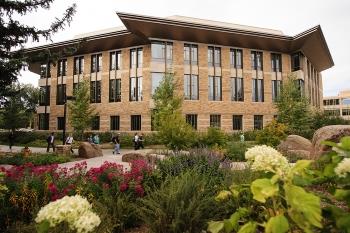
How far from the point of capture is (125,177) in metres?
5.80

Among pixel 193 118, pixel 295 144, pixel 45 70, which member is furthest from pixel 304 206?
pixel 45 70

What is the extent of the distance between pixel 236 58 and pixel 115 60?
1369 cm

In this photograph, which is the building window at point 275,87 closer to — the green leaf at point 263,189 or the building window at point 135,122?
the building window at point 135,122

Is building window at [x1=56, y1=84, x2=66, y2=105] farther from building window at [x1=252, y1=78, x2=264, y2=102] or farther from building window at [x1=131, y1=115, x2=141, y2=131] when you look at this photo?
building window at [x1=252, y1=78, x2=264, y2=102]

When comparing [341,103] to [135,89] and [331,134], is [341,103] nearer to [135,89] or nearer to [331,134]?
[135,89]

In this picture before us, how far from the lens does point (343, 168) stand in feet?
5.76

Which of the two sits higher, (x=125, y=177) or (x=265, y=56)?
(x=265, y=56)

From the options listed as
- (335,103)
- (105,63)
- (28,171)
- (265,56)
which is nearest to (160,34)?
(105,63)

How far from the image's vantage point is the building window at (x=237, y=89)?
107 ft

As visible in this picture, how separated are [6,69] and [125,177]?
1153 centimetres

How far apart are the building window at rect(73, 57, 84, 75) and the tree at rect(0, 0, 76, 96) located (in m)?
19.7

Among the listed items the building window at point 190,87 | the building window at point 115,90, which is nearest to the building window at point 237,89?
the building window at point 190,87

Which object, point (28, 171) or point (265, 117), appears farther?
point (265, 117)

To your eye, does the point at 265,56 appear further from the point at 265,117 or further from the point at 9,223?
the point at 9,223
